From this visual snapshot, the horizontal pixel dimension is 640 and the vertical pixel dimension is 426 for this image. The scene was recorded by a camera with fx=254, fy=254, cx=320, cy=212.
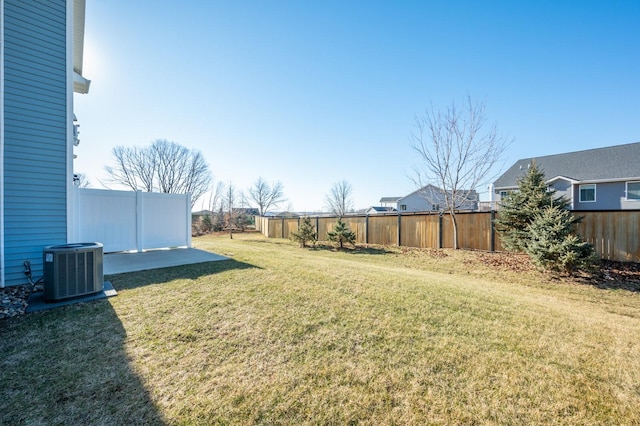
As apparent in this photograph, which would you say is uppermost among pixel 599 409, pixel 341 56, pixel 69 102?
pixel 341 56

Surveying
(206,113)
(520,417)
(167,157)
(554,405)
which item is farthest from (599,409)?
(167,157)

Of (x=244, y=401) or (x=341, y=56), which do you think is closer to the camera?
(x=244, y=401)

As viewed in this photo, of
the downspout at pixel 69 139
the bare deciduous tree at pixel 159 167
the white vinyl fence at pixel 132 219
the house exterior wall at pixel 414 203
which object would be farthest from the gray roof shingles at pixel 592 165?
the bare deciduous tree at pixel 159 167

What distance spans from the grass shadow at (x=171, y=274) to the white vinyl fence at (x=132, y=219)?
3.00 m

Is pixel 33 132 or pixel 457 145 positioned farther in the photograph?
pixel 457 145

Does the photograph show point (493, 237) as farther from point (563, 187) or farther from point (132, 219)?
point (132, 219)

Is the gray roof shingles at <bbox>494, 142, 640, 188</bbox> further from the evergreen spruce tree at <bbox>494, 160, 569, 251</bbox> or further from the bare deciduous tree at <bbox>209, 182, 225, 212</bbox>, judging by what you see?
the bare deciduous tree at <bbox>209, 182, 225, 212</bbox>

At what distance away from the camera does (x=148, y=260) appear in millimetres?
7180

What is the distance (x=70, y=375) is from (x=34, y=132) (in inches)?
201

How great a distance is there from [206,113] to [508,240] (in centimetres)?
1442

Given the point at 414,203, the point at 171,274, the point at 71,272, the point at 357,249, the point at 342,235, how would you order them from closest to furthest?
the point at 71,272 → the point at 171,274 → the point at 357,249 → the point at 342,235 → the point at 414,203

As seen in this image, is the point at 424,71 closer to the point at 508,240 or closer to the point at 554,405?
the point at 508,240

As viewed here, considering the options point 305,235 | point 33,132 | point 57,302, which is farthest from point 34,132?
point 305,235

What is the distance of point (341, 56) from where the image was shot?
30.4ft
